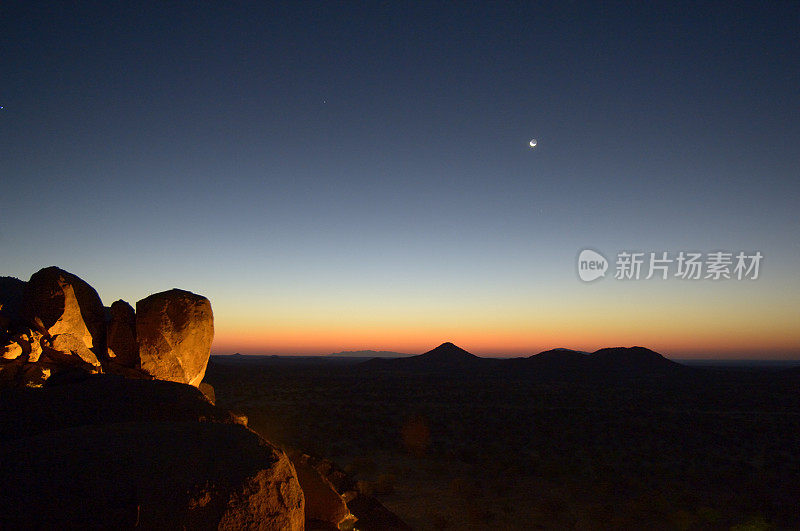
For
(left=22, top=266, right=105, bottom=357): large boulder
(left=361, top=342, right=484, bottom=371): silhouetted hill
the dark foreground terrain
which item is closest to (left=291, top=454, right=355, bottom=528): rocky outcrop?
the dark foreground terrain

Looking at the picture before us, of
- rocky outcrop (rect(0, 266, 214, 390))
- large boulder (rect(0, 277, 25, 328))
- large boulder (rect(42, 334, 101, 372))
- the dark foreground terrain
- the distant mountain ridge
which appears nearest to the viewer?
large boulder (rect(42, 334, 101, 372))

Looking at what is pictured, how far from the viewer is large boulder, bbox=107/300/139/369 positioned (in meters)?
11.9

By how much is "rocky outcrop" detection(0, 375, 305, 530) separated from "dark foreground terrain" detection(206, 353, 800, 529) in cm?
864

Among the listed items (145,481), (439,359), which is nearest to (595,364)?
(439,359)

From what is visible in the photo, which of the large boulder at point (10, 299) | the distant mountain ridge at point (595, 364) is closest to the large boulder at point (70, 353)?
the large boulder at point (10, 299)

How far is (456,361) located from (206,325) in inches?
4770

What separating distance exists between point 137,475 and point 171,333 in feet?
25.6

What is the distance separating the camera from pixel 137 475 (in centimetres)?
474

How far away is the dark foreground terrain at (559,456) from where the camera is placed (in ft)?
44.4

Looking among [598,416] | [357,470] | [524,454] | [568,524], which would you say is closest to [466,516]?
[568,524]

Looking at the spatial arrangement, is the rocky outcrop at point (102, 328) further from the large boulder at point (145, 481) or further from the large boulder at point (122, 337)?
the large boulder at point (145, 481)

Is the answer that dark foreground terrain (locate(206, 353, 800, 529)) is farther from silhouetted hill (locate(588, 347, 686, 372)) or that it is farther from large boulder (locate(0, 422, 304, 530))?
silhouetted hill (locate(588, 347, 686, 372))

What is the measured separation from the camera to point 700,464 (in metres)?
19.0

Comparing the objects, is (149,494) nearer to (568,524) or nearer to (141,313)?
(141,313)
